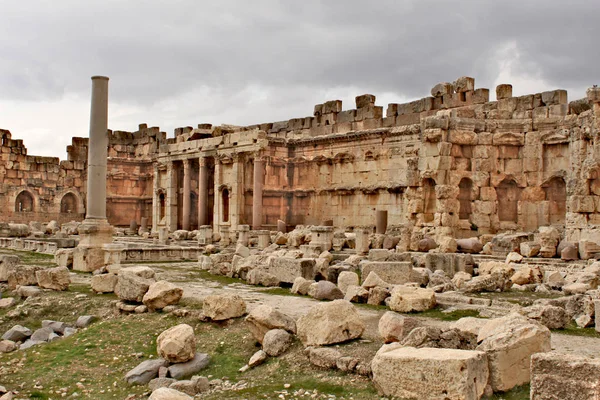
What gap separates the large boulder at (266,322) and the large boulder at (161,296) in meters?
2.75

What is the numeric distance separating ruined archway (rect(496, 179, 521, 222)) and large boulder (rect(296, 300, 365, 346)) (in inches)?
534

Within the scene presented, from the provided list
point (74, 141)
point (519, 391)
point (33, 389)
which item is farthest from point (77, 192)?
point (519, 391)

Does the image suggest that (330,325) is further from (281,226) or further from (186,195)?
(186,195)

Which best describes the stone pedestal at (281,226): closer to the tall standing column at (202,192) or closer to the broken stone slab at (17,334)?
the tall standing column at (202,192)

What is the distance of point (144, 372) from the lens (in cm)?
814

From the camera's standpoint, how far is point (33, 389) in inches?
319

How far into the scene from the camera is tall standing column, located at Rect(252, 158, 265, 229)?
28859mm

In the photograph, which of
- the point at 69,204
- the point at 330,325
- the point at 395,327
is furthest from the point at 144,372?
the point at 69,204

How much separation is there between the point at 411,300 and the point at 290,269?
406 centimetres

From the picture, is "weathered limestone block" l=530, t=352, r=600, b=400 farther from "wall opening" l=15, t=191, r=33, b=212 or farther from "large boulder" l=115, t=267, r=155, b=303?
"wall opening" l=15, t=191, r=33, b=212

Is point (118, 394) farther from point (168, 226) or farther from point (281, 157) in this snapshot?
point (168, 226)

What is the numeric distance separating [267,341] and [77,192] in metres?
36.0

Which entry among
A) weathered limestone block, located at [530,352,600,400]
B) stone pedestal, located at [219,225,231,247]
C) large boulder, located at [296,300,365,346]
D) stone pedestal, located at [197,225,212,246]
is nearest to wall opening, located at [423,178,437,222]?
stone pedestal, located at [219,225,231,247]

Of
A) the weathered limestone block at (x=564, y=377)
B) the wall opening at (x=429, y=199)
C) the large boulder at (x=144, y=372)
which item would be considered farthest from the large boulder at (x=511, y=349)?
the wall opening at (x=429, y=199)
